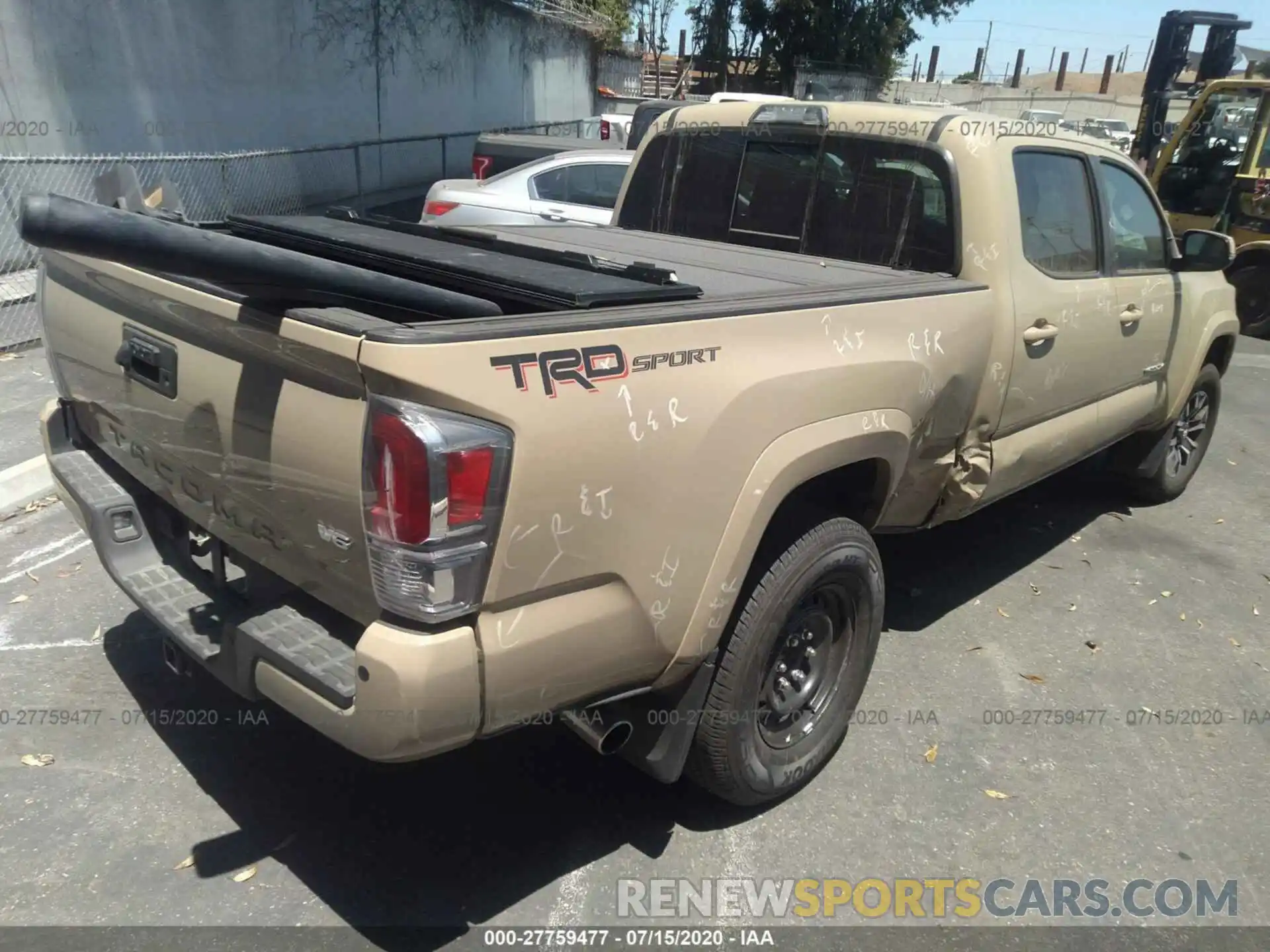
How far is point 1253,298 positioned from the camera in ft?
35.7

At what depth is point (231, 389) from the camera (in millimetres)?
2412

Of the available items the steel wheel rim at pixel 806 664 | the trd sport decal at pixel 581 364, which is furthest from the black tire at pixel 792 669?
the trd sport decal at pixel 581 364

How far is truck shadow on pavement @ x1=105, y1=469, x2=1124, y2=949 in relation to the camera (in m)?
2.75

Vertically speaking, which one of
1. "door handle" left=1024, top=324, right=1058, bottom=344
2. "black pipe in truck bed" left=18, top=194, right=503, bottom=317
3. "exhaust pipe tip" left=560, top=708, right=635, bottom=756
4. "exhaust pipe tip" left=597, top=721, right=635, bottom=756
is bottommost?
"exhaust pipe tip" left=597, top=721, right=635, bottom=756

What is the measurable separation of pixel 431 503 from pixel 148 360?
118cm

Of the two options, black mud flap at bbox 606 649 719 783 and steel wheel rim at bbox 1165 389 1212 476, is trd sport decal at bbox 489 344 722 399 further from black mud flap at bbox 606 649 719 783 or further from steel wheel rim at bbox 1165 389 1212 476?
steel wheel rim at bbox 1165 389 1212 476

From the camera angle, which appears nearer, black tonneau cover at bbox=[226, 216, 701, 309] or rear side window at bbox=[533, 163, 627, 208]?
black tonneau cover at bbox=[226, 216, 701, 309]

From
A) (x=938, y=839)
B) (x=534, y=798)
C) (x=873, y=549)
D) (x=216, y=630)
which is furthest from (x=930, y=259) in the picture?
(x=216, y=630)

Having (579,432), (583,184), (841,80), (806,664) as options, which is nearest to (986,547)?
(806,664)

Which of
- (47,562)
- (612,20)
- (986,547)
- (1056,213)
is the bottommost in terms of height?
(986,547)

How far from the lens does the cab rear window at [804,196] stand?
151 inches

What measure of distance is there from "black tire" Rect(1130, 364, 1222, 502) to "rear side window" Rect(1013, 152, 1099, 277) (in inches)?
70.9

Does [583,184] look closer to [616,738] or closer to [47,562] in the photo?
[47,562]

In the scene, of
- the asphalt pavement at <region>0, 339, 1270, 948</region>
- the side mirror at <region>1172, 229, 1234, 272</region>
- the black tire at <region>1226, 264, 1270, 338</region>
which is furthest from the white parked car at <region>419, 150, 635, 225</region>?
the black tire at <region>1226, 264, 1270, 338</region>
